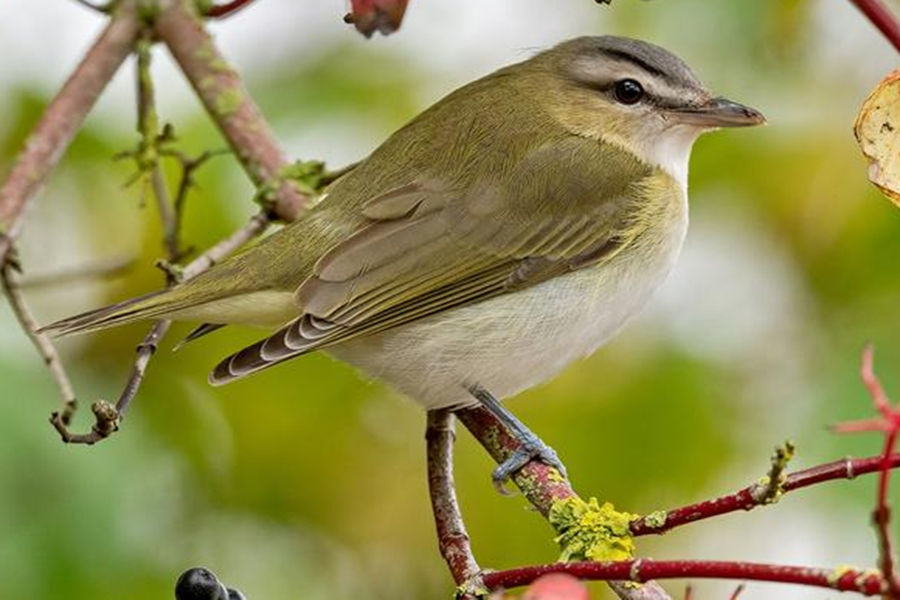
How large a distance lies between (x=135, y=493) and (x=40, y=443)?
0.74ft

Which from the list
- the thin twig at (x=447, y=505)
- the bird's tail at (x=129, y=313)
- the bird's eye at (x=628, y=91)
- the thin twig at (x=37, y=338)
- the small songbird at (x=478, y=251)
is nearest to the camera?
the thin twig at (x=447, y=505)

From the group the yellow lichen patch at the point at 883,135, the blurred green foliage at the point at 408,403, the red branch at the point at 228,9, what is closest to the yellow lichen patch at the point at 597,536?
the yellow lichen patch at the point at 883,135

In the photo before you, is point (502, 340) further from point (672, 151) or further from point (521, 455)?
point (672, 151)

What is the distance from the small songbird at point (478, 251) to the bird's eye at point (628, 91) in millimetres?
13

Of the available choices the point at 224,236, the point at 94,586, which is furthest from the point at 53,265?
the point at 94,586

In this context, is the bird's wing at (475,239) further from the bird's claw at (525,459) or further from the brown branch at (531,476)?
the bird's claw at (525,459)

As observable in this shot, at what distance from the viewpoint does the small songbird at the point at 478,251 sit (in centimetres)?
344

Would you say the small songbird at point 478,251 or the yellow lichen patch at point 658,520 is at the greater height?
the small songbird at point 478,251

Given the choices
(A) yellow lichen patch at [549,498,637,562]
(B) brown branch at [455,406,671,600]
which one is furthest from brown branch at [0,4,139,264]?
(A) yellow lichen patch at [549,498,637,562]

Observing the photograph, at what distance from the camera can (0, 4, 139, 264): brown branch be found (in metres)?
2.99

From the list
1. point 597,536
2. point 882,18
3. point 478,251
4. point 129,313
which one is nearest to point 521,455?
point 478,251

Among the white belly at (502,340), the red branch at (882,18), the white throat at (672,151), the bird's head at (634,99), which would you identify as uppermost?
the bird's head at (634,99)

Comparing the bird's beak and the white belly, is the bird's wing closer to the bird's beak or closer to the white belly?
the white belly

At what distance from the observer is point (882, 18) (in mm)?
1597
